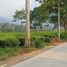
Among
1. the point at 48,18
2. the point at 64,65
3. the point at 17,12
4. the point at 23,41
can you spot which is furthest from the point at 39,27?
the point at 64,65

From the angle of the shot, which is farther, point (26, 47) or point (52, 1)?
point (52, 1)

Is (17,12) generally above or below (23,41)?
above

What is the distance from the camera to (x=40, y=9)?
156ft

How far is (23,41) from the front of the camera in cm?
2581

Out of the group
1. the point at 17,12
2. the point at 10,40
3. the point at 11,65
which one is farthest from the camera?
the point at 17,12

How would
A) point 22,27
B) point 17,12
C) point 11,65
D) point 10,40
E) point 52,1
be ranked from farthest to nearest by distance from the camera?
point 17,12 < point 22,27 < point 52,1 < point 10,40 < point 11,65

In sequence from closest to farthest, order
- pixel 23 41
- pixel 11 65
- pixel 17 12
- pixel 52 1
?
pixel 11 65 → pixel 23 41 → pixel 52 1 → pixel 17 12

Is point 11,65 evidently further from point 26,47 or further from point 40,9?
point 40,9

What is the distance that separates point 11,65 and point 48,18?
119 feet

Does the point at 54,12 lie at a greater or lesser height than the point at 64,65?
greater

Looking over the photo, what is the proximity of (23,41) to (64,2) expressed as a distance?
2275 cm

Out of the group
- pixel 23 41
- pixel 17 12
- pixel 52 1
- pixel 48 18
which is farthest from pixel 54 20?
pixel 17 12

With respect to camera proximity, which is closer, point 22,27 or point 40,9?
point 40,9

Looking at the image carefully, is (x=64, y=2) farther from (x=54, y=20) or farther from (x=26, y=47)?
(x=26, y=47)
